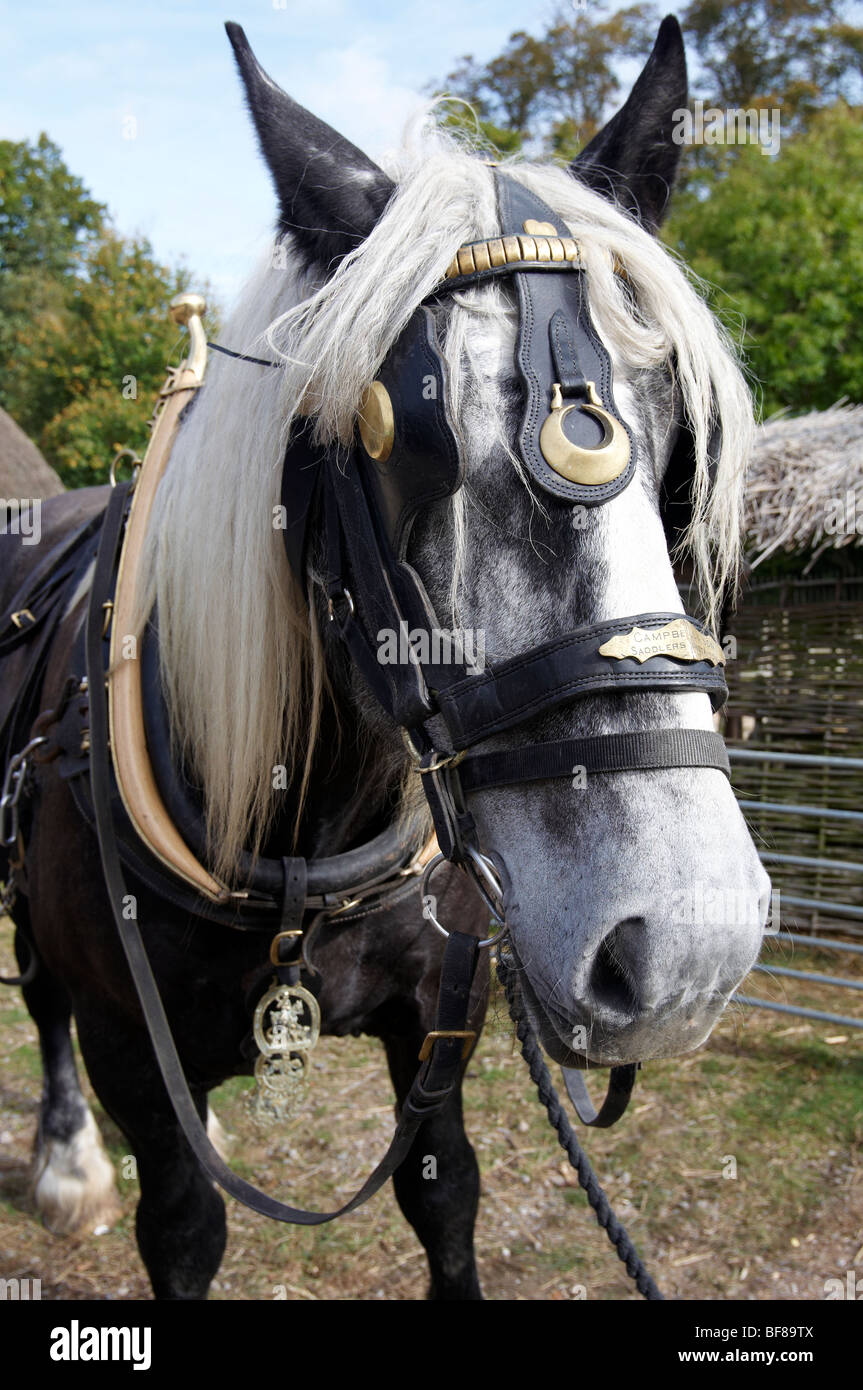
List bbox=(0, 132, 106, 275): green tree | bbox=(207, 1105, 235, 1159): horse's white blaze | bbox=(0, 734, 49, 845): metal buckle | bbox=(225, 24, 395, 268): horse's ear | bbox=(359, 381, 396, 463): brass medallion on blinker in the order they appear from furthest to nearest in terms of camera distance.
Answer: bbox=(0, 132, 106, 275): green tree
bbox=(207, 1105, 235, 1159): horse's white blaze
bbox=(0, 734, 49, 845): metal buckle
bbox=(225, 24, 395, 268): horse's ear
bbox=(359, 381, 396, 463): brass medallion on blinker

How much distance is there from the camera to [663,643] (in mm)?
1107

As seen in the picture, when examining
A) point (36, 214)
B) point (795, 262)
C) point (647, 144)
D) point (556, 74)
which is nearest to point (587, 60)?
point (556, 74)

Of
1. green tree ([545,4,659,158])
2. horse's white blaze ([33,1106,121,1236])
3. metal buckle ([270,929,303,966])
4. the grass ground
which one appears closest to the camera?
metal buckle ([270,929,303,966])

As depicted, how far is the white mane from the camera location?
1293 millimetres

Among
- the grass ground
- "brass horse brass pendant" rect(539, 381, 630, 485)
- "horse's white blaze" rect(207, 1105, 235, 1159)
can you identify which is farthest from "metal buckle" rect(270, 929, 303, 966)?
"horse's white blaze" rect(207, 1105, 235, 1159)

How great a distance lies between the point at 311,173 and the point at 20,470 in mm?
5088

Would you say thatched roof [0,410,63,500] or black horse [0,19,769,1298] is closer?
black horse [0,19,769,1298]

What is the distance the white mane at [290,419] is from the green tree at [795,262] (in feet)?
32.8

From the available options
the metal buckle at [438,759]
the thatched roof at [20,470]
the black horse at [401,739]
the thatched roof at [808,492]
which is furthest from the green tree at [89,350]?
the metal buckle at [438,759]

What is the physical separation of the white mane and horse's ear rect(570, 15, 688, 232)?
0.13m

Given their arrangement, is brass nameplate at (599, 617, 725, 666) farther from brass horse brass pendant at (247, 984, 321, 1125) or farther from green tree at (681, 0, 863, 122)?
green tree at (681, 0, 863, 122)

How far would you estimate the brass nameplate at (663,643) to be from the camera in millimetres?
1096

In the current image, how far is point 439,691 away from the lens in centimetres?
125
